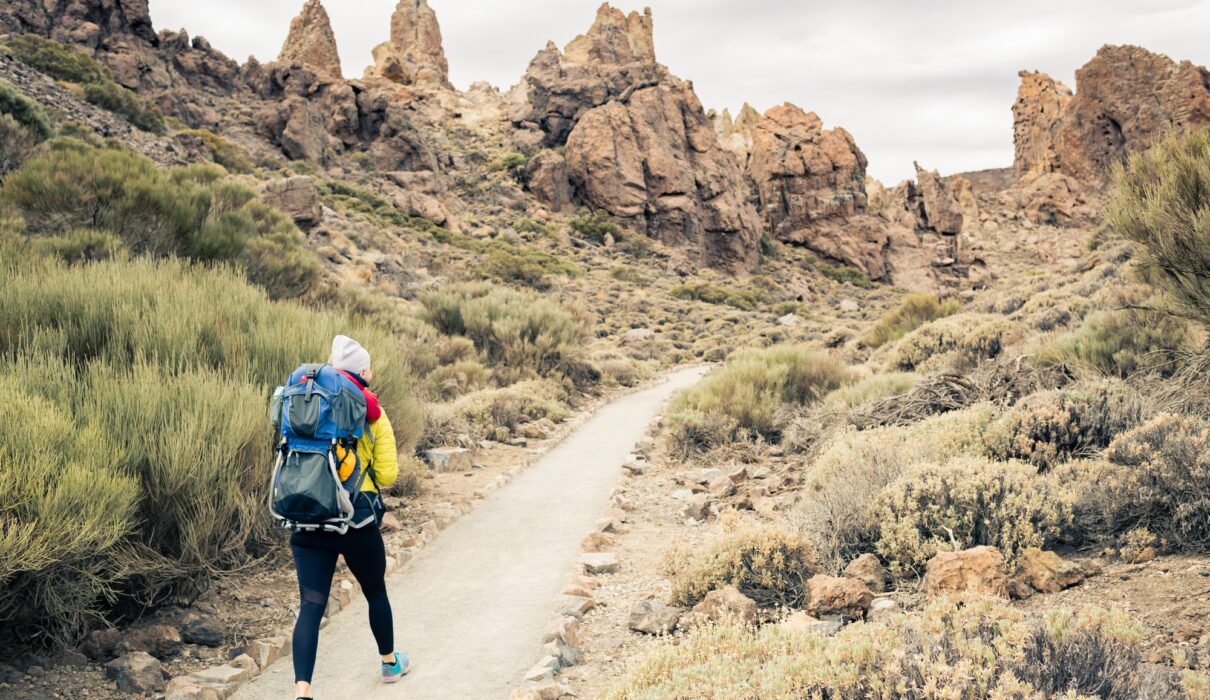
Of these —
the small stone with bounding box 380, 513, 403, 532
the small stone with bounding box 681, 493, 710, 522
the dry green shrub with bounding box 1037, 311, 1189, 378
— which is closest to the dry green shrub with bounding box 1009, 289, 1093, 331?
the dry green shrub with bounding box 1037, 311, 1189, 378

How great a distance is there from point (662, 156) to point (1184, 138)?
2004 inches

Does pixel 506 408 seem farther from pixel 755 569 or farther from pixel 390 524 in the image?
pixel 755 569

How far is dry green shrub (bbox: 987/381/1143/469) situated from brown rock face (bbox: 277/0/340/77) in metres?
67.1

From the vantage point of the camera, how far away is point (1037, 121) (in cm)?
8750

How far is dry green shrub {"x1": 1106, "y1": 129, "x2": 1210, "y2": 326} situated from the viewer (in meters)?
6.28

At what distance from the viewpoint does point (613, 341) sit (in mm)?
27266

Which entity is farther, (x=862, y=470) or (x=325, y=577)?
(x=862, y=470)

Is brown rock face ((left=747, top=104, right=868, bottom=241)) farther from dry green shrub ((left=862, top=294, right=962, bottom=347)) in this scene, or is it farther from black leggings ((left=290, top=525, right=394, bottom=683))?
black leggings ((left=290, top=525, right=394, bottom=683))

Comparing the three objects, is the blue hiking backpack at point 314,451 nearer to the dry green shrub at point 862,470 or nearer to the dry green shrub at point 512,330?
the dry green shrub at point 862,470

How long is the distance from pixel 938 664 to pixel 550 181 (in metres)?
52.4

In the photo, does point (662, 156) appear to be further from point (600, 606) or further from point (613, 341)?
point (600, 606)

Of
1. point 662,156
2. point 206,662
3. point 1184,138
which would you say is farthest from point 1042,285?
point 662,156

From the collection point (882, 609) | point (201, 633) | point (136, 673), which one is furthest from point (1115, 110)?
point (136, 673)

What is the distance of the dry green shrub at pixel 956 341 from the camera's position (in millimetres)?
11883
